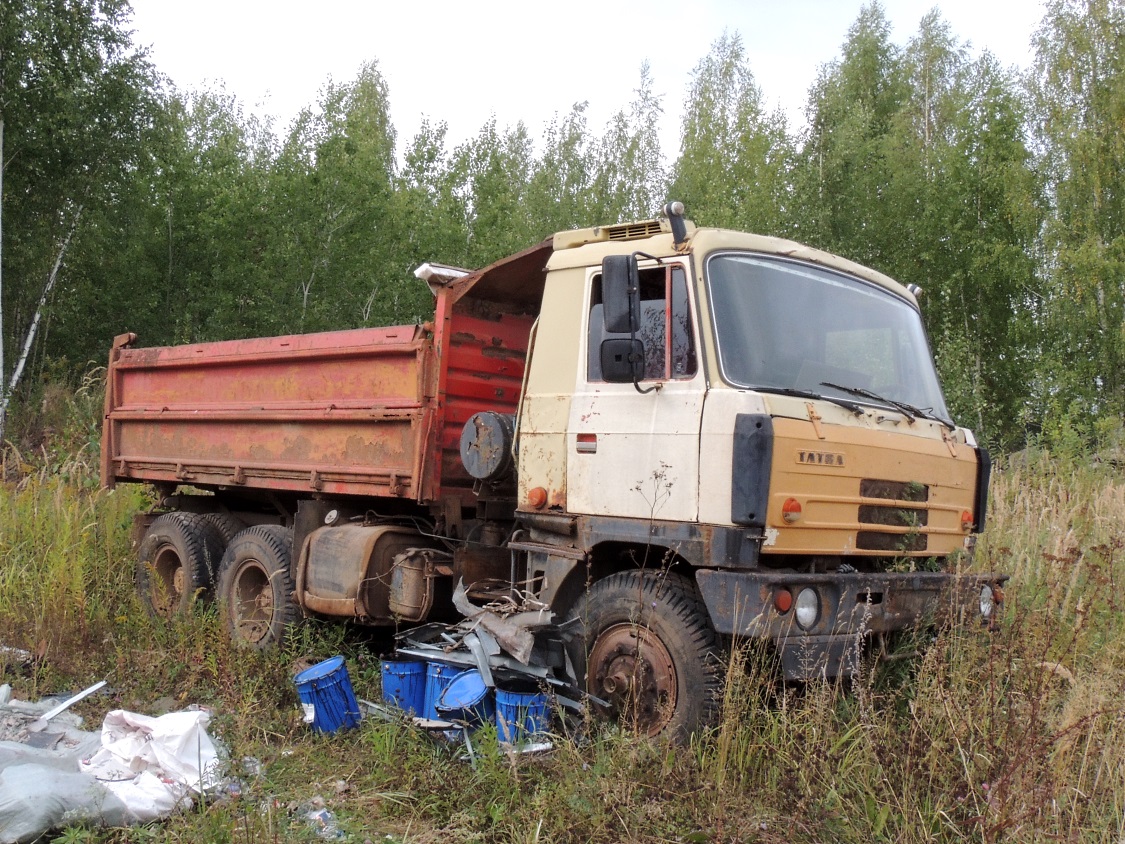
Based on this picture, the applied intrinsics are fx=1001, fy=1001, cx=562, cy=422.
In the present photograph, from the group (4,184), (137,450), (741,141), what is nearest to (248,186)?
(4,184)

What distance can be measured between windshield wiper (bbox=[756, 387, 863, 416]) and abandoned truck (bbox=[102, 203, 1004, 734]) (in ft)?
0.05

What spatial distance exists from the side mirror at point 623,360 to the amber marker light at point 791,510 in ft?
3.00

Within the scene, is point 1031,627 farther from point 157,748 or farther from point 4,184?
point 4,184

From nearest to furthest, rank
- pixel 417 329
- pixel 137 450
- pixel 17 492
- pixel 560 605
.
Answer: pixel 560 605 → pixel 417 329 → pixel 137 450 → pixel 17 492

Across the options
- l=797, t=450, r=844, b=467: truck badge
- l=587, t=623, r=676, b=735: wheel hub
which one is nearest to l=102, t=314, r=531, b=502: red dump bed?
l=587, t=623, r=676, b=735: wheel hub

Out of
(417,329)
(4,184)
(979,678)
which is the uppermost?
(4,184)

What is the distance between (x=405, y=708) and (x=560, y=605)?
105 centimetres

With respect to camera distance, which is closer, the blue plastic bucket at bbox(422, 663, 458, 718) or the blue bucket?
the blue plastic bucket at bbox(422, 663, 458, 718)

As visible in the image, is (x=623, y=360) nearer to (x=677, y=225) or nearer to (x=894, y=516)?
(x=677, y=225)

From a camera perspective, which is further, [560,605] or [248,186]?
[248,186]

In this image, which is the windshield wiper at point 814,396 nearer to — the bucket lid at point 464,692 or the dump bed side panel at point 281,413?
the bucket lid at point 464,692

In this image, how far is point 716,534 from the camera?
444 centimetres

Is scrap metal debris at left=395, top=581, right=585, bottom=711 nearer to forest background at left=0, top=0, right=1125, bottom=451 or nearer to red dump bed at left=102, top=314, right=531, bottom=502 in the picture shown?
red dump bed at left=102, top=314, right=531, bottom=502

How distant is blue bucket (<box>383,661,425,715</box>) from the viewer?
5.44 metres
